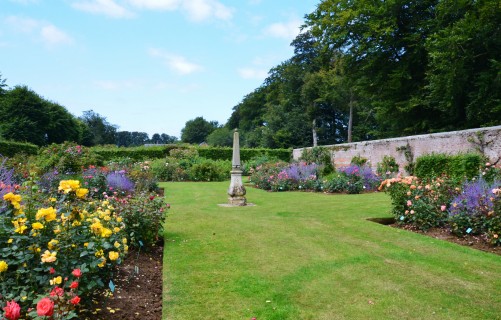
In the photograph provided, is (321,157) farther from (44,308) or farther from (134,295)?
(44,308)

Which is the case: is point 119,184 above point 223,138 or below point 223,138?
below

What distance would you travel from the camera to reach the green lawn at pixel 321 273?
3.09 m

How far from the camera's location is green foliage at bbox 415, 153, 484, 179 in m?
8.85

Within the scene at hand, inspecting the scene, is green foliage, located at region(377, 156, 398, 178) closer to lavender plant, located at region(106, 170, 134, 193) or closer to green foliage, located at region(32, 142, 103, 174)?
lavender plant, located at region(106, 170, 134, 193)

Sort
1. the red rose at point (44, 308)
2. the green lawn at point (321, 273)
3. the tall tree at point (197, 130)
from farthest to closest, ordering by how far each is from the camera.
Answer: the tall tree at point (197, 130), the green lawn at point (321, 273), the red rose at point (44, 308)

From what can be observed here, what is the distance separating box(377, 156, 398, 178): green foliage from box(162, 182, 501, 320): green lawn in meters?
6.82

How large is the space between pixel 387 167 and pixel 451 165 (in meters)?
3.61

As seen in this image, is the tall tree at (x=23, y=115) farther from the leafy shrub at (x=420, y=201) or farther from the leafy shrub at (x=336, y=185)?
the leafy shrub at (x=420, y=201)

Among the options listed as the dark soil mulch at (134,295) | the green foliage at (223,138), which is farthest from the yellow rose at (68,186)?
the green foliage at (223,138)

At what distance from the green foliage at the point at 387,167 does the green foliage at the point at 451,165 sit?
7.51 ft

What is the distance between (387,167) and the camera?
12.9 m

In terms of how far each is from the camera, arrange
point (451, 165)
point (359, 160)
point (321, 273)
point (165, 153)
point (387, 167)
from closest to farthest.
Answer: point (321, 273)
point (451, 165)
point (387, 167)
point (359, 160)
point (165, 153)

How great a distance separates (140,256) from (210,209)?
3.98m

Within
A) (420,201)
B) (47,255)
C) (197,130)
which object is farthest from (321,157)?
(197,130)
